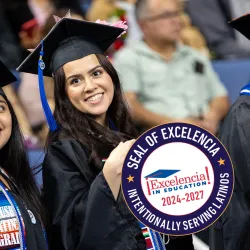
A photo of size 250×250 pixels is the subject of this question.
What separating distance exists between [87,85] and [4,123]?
1.38 ft

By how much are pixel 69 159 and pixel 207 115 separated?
3222 millimetres

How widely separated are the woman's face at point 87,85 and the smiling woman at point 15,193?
0.92 feet

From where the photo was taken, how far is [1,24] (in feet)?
24.3

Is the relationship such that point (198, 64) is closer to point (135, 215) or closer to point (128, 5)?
point (128, 5)

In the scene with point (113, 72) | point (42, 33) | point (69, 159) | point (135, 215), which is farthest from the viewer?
point (42, 33)

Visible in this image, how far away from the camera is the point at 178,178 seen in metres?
3.72

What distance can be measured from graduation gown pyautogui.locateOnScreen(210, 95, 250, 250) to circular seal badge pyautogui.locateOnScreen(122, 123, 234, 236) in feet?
1.33

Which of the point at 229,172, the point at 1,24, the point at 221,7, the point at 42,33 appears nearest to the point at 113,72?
the point at 229,172

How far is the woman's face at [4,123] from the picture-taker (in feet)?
13.0

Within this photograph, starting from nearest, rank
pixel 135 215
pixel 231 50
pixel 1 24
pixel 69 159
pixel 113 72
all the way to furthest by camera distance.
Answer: pixel 135 215 → pixel 69 159 → pixel 113 72 → pixel 1 24 → pixel 231 50

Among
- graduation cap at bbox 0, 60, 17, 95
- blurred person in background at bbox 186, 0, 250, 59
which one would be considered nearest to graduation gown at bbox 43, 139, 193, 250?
graduation cap at bbox 0, 60, 17, 95

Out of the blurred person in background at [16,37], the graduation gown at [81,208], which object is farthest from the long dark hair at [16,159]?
the blurred person in background at [16,37]

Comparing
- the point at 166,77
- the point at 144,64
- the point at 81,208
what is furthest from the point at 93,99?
the point at 166,77

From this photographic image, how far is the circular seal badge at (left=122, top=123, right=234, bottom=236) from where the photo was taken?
369 centimetres
